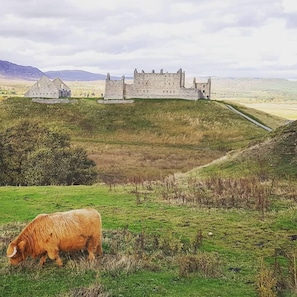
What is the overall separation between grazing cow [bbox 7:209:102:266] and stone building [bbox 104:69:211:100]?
10995cm

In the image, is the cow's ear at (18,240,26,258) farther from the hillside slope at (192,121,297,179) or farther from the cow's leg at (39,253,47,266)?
the hillside slope at (192,121,297,179)

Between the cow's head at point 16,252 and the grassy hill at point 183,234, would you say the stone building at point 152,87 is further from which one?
the cow's head at point 16,252

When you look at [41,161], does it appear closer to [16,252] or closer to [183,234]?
[183,234]

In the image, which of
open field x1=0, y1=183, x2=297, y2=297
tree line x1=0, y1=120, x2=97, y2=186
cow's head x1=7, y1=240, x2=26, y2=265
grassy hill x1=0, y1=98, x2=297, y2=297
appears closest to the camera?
open field x1=0, y1=183, x2=297, y2=297

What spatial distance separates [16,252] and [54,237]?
113 cm

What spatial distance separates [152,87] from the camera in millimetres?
124938

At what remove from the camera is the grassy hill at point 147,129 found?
203 feet

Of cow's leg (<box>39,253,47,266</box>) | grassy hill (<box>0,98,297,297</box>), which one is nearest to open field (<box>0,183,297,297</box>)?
grassy hill (<box>0,98,297,297</box>)

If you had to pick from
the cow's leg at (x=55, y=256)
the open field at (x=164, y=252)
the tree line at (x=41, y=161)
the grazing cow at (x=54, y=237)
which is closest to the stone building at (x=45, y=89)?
the tree line at (x=41, y=161)

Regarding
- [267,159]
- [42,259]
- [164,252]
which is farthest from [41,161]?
[42,259]

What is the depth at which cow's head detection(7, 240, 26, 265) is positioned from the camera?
12609mm

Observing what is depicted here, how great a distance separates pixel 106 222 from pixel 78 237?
615cm

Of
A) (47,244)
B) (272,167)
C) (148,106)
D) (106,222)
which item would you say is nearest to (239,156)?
(272,167)

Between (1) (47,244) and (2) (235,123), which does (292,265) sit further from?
(2) (235,123)
